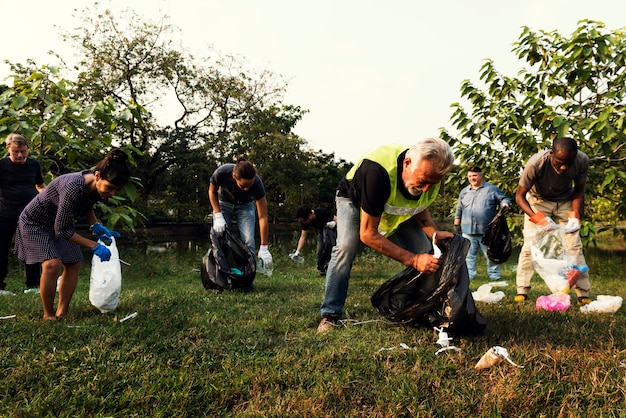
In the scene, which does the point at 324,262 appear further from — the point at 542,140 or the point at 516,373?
the point at 516,373

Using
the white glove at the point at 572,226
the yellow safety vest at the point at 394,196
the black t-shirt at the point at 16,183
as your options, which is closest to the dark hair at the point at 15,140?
the black t-shirt at the point at 16,183

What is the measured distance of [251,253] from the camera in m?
4.11

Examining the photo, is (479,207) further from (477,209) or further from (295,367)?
(295,367)

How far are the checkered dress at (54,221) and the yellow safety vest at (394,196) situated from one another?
66.2 inches

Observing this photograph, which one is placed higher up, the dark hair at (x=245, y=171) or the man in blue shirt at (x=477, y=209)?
the dark hair at (x=245, y=171)

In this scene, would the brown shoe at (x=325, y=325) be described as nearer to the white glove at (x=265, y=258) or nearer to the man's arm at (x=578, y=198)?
the white glove at (x=265, y=258)

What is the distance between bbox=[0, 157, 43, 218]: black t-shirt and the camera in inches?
161

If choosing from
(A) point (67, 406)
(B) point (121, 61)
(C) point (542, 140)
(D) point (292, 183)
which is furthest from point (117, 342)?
(D) point (292, 183)

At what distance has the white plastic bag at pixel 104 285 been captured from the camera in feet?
9.28

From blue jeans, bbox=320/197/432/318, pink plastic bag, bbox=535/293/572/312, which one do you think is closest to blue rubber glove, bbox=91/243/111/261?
blue jeans, bbox=320/197/432/318

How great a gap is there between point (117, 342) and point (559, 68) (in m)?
5.77

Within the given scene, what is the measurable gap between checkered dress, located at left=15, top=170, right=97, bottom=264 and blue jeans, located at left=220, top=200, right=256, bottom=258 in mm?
1677

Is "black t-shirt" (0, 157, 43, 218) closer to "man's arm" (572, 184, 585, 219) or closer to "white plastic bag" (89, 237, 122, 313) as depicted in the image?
"white plastic bag" (89, 237, 122, 313)

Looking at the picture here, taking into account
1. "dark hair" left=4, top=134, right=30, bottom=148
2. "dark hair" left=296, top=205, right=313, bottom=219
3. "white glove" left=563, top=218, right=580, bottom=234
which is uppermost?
"dark hair" left=4, top=134, right=30, bottom=148
